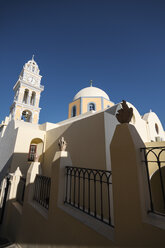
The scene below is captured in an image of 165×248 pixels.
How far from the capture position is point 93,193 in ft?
16.9

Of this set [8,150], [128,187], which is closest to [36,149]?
[8,150]

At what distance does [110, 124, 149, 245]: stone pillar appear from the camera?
147cm

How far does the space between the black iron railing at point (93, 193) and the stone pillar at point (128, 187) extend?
24 cm

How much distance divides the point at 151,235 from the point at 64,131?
7.26 m

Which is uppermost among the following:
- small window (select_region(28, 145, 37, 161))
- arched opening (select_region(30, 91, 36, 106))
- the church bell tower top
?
the church bell tower top

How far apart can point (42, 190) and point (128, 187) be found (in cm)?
323

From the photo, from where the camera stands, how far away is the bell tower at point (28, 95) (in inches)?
752

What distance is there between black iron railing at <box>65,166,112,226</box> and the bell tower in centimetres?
1582

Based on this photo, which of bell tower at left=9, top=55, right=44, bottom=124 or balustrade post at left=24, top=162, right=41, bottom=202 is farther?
bell tower at left=9, top=55, right=44, bottom=124

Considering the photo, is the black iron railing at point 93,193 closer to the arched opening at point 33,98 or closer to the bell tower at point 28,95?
the bell tower at point 28,95

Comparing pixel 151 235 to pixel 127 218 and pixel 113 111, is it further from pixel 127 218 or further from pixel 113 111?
pixel 113 111

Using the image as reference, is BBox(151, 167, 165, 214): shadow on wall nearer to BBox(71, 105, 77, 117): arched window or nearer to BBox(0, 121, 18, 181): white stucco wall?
BBox(0, 121, 18, 181): white stucco wall

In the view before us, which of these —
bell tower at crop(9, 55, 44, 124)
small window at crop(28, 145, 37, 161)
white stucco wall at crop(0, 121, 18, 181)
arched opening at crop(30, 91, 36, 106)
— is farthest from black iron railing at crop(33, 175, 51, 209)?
arched opening at crop(30, 91, 36, 106)

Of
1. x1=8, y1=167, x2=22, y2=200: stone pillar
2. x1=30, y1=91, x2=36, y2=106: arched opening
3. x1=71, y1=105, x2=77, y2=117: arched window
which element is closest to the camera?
x1=8, y1=167, x2=22, y2=200: stone pillar
